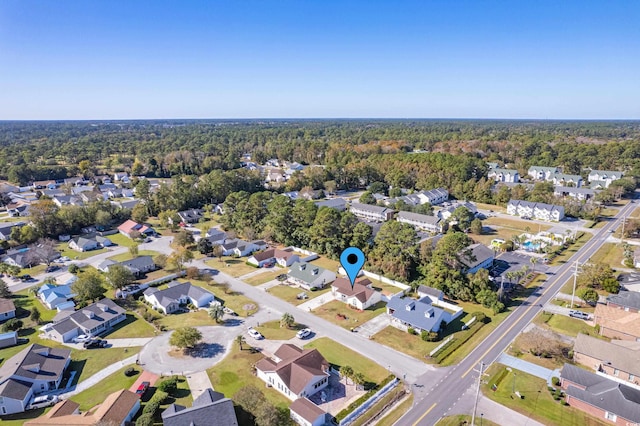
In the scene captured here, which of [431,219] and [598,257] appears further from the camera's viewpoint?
[431,219]

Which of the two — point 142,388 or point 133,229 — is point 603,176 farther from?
point 142,388

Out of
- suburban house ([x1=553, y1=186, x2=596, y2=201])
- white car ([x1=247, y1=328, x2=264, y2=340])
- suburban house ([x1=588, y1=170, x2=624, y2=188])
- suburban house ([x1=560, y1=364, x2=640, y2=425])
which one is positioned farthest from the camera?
suburban house ([x1=588, y1=170, x2=624, y2=188])

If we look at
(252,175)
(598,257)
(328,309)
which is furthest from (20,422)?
(252,175)

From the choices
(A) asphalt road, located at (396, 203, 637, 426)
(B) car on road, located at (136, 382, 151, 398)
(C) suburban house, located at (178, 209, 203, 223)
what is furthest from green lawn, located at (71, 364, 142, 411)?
(C) suburban house, located at (178, 209, 203, 223)

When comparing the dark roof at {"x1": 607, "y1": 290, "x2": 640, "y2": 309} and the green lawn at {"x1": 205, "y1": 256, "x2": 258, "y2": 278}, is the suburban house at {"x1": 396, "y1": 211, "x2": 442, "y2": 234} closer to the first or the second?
the dark roof at {"x1": 607, "y1": 290, "x2": 640, "y2": 309}

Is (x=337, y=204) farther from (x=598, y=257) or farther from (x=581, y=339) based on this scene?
(x=581, y=339)

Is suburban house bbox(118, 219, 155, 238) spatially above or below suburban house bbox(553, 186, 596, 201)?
below
